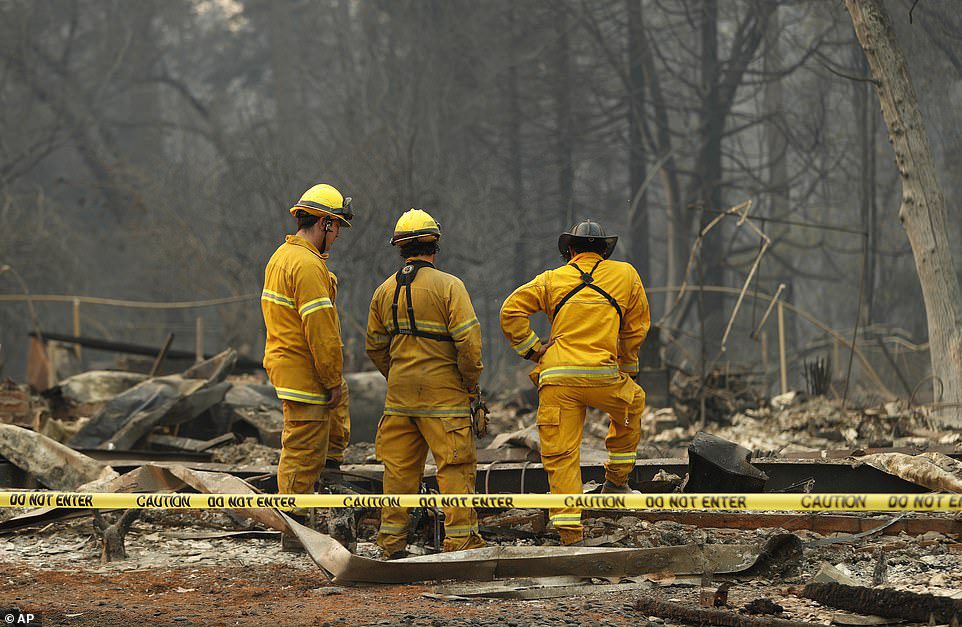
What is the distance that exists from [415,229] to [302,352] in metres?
1.04

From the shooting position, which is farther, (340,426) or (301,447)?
(340,426)

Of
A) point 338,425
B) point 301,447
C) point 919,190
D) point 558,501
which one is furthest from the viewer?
point 919,190

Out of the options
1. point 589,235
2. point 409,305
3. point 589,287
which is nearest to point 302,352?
point 409,305

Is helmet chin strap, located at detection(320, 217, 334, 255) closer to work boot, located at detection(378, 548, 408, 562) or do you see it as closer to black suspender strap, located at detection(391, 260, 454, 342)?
black suspender strap, located at detection(391, 260, 454, 342)

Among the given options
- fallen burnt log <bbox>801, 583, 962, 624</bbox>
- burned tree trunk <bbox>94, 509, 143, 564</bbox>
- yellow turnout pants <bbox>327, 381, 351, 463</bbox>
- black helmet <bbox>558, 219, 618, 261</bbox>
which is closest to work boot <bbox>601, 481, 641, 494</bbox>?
black helmet <bbox>558, 219, 618, 261</bbox>

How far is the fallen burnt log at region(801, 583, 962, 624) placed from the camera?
14.7ft

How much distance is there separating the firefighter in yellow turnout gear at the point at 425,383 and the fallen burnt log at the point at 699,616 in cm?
170

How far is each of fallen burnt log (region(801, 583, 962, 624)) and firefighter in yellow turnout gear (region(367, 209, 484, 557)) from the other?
227cm

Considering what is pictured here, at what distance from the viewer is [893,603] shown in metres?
4.62

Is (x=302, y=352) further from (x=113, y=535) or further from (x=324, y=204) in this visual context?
(x=113, y=535)

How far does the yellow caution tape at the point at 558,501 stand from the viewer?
443 centimetres

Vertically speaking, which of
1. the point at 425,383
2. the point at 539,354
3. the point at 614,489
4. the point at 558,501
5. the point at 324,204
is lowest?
the point at 614,489

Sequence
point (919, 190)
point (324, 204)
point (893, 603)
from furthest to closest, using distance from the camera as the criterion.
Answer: point (919, 190)
point (324, 204)
point (893, 603)

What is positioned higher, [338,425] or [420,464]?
[338,425]
